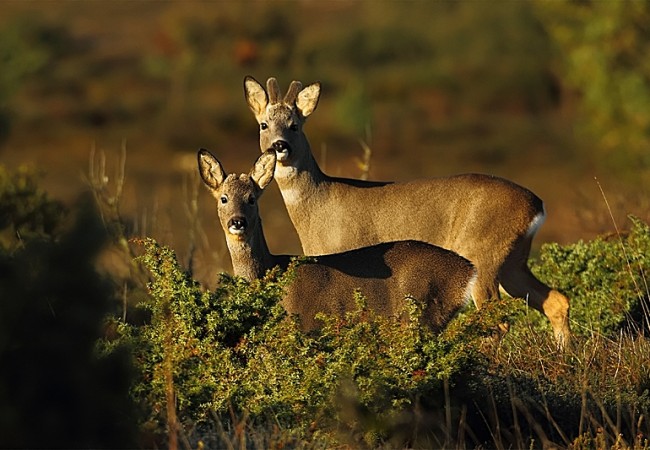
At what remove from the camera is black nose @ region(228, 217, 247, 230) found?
9.06 meters

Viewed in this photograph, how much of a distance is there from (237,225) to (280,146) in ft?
7.14

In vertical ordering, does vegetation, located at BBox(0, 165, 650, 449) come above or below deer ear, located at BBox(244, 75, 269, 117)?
below

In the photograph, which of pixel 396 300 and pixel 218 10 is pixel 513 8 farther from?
pixel 396 300

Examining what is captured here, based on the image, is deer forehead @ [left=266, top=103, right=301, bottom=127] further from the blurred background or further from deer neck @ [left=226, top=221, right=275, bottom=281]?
deer neck @ [left=226, top=221, right=275, bottom=281]

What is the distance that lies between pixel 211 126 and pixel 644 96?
102 ft

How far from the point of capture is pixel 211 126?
→ 59.3m

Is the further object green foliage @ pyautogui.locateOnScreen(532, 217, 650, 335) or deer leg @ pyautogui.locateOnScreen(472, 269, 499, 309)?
green foliage @ pyautogui.locateOnScreen(532, 217, 650, 335)

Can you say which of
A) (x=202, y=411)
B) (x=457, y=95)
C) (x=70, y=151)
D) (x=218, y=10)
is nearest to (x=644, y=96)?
(x=202, y=411)

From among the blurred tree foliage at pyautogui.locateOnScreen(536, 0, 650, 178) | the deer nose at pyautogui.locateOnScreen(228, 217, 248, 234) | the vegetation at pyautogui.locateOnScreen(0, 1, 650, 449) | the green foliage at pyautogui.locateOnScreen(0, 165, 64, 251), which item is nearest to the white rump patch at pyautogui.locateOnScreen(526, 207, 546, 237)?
the vegetation at pyautogui.locateOnScreen(0, 1, 650, 449)

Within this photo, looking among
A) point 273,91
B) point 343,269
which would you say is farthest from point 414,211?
point 343,269

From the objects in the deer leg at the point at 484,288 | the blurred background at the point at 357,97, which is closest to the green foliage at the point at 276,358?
the deer leg at the point at 484,288

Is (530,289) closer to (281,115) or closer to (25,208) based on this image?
(281,115)

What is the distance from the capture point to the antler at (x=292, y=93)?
1155 cm

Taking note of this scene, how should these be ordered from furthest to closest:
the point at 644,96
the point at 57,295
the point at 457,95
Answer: the point at 457,95 → the point at 644,96 → the point at 57,295
